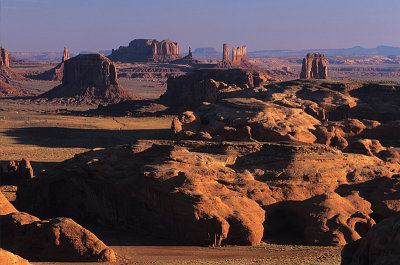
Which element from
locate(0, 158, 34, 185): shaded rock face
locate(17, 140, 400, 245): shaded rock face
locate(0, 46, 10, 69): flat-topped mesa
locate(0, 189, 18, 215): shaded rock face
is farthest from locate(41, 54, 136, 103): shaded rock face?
locate(0, 189, 18, 215): shaded rock face

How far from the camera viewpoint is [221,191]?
23.0 metres

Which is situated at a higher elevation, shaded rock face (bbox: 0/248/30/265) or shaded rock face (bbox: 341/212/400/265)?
shaded rock face (bbox: 341/212/400/265)

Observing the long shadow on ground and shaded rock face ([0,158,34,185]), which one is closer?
shaded rock face ([0,158,34,185])

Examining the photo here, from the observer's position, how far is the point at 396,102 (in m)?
60.6

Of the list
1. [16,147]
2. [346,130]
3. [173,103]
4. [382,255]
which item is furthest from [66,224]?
[173,103]

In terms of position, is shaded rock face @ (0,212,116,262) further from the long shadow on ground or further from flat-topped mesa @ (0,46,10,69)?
flat-topped mesa @ (0,46,10,69)

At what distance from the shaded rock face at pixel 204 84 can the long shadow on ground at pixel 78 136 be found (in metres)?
16.2

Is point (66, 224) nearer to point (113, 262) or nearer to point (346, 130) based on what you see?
point (113, 262)

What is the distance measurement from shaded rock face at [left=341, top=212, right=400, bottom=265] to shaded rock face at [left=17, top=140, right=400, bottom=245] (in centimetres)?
934

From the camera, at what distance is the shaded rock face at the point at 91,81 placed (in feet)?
368

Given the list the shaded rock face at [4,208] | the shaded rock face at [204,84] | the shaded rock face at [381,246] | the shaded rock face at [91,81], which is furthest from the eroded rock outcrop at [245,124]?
the shaded rock face at [91,81]

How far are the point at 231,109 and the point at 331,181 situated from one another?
26936 millimetres

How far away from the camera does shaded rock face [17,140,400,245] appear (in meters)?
22.1

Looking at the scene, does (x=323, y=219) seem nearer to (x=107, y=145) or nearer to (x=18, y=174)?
(x=18, y=174)
